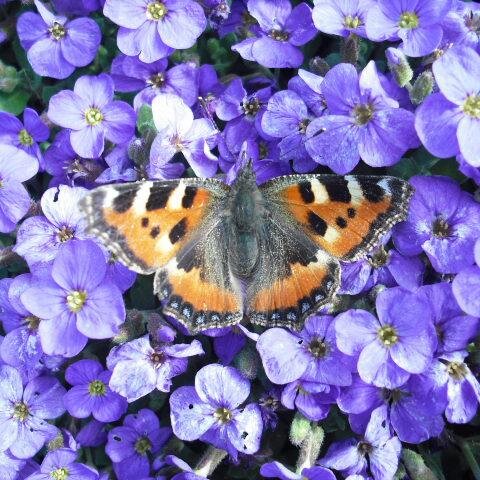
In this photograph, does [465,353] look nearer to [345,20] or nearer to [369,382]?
[369,382]

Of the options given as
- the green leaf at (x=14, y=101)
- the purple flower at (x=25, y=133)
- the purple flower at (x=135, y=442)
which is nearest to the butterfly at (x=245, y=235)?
the purple flower at (x=135, y=442)

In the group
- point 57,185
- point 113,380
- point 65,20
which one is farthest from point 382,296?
point 65,20

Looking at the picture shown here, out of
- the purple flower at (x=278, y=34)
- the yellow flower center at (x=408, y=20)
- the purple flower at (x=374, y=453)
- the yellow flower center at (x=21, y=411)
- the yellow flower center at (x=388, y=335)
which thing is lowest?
the yellow flower center at (x=21, y=411)

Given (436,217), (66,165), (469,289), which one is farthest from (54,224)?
(469,289)

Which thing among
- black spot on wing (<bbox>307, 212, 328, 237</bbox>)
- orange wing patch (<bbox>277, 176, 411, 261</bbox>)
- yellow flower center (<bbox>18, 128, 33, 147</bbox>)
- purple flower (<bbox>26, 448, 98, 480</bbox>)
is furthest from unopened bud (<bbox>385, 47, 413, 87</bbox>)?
purple flower (<bbox>26, 448, 98, 480</bbox>)

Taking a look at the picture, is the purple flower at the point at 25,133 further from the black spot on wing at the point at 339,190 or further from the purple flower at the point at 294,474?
the purple flower at the point at 294,474

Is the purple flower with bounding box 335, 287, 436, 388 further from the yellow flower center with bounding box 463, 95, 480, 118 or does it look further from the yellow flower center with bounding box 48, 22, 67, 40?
the yellow flower center with bounding box 48, 22, 67, 40

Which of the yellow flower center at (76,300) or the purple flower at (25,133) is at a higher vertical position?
the purple flower at (25,133)
